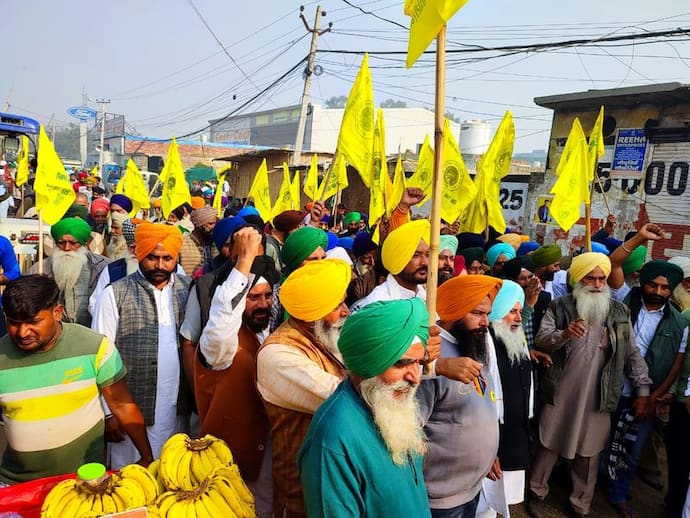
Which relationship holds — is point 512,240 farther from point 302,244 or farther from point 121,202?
point 121,202

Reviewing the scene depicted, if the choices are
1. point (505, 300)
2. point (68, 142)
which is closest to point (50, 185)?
point (505, 300)

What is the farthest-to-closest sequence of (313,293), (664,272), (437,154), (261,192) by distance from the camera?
1. (261,192)
2. (664,272)
3. (313,293)
4. (437,154)

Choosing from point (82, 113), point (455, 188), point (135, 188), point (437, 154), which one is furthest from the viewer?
point (82, 113)

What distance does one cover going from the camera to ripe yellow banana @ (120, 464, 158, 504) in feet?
6.08

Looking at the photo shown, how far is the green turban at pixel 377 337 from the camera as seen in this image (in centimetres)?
165

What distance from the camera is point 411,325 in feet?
5.60

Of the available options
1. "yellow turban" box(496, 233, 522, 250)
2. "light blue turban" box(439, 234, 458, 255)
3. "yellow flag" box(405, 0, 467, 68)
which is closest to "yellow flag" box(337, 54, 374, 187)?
"light blue turban" box(439, 234, 458, 255)

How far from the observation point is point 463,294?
2.73 meters

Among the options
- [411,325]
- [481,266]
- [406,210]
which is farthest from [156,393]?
[481,266]

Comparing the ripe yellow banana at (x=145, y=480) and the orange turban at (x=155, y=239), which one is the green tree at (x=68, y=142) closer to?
the orange turban at (x=155, y=239)

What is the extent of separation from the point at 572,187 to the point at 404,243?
3266mm

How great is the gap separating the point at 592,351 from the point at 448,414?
1.92 meters

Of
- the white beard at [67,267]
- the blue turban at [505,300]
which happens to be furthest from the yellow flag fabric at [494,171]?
the white beard at [67,267]

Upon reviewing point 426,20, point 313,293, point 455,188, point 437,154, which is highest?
point 426,20
